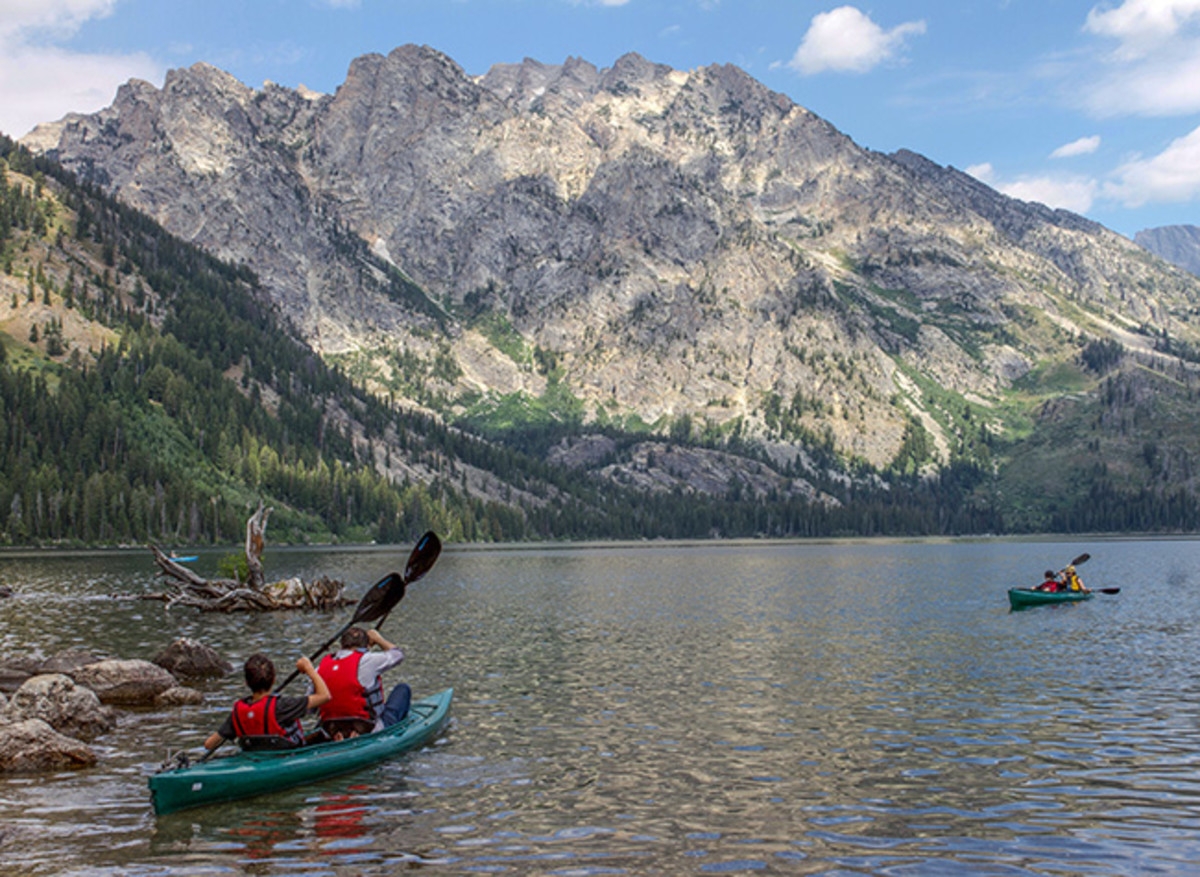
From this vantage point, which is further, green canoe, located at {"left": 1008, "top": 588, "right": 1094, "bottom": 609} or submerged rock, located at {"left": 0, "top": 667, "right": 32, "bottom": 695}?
green canoe, located at {"left": 1008, "top": 588, "right": 1094, "bottom": 609}

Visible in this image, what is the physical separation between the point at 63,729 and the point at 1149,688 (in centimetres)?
4637

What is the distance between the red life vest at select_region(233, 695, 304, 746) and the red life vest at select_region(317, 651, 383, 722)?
2.79 metres

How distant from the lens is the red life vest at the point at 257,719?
97.0 ft

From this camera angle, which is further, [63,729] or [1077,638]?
[1077,638]

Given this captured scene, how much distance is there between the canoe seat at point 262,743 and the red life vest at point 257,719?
59mm

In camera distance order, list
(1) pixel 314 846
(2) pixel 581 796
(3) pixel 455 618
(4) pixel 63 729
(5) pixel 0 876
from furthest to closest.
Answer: (3) pixel 455 618 < (4) pixel 63 729 < (2) pixel 581 796 < (1) pixel 314 846 < (5) pixel 0 876

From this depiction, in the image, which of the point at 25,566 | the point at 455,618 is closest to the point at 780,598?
the point at 455,618

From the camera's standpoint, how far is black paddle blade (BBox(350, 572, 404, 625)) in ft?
126

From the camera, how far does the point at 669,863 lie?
21578 millimetres

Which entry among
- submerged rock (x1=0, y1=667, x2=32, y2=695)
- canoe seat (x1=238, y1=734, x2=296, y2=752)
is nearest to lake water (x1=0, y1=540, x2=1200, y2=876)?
canoe seat (x1=238, y1=734, x2=296, y2=752)

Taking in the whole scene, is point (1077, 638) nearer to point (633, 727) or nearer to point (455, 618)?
point (633, 727)

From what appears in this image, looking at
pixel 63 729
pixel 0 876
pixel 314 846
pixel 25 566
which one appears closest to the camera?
pixel 0 876

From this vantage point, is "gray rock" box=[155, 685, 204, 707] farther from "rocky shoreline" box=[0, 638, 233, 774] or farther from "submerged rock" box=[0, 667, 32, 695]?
"submerged rock" box=[0, 667, 32, 695]

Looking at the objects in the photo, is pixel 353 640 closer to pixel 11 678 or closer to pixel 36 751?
pixel 36 751
